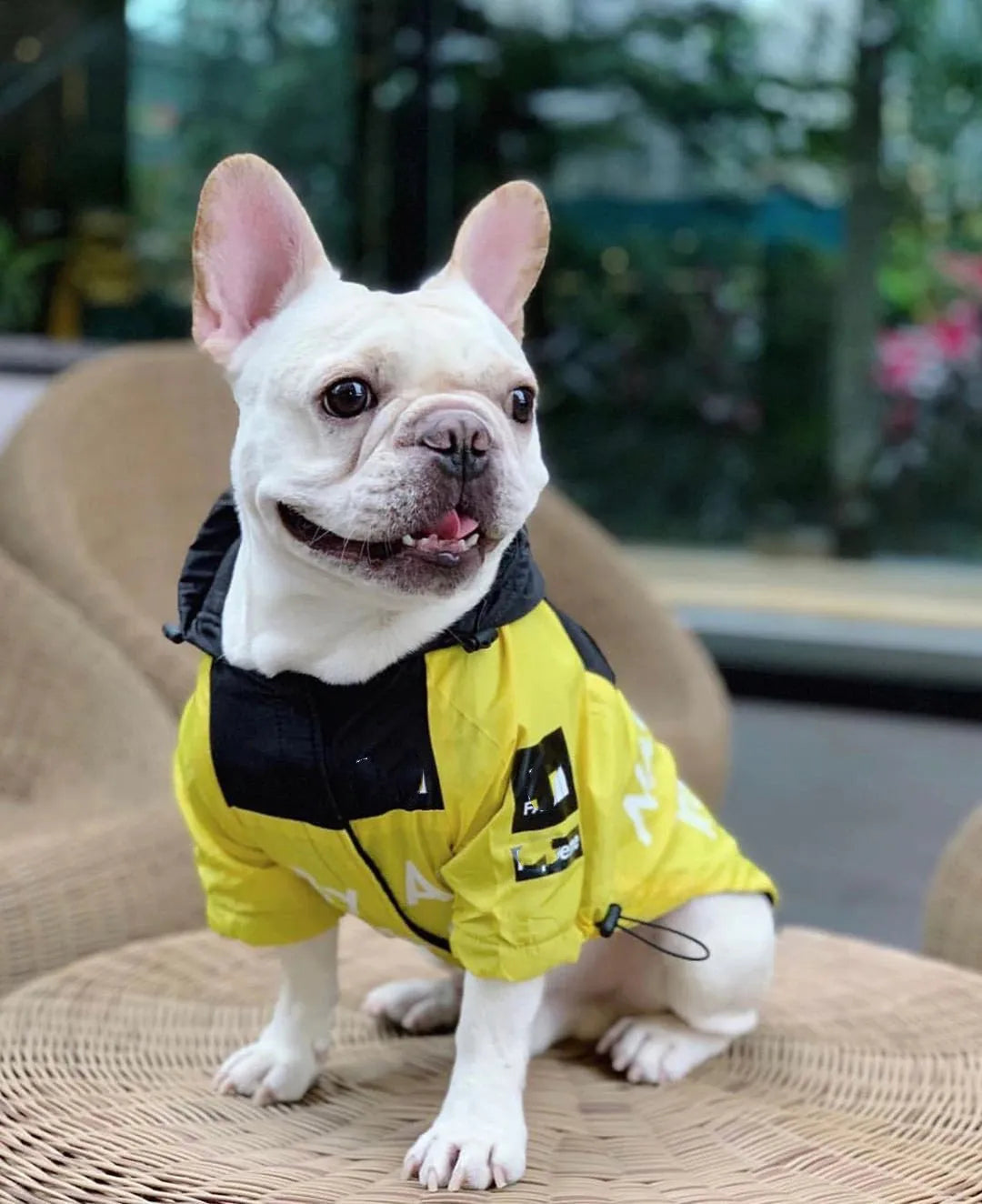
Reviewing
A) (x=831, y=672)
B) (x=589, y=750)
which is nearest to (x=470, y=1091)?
(x=589, y=750)

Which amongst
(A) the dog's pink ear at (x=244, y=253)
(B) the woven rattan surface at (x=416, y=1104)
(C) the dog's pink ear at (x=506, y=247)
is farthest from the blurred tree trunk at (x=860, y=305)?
(A) the dog's pink ear at (x=244, y=253)

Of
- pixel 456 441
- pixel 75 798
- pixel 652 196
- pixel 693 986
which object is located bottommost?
pixel 75 798

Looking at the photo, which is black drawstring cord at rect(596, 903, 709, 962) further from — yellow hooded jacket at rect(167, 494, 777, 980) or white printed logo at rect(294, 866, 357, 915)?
white printed logo at rect(294, 866, 357, 915)

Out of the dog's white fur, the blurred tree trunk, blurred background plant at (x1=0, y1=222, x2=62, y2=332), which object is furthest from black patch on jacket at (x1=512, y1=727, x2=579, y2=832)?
the blurred tree trunk

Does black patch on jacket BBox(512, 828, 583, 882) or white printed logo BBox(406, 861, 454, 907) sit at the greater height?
black patch on jacket BBox(512, 828, 583, 882)

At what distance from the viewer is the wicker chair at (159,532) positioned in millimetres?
1837

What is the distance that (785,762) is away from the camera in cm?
357

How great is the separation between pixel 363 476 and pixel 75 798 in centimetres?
84

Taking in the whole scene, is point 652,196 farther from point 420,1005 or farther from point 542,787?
point 542,787

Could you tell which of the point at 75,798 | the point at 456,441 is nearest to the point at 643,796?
the point at 456,441

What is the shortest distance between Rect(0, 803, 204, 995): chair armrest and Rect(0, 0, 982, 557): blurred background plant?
3.12 metres

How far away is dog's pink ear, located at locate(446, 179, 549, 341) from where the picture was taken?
42.3 inches

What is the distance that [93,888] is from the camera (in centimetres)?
137

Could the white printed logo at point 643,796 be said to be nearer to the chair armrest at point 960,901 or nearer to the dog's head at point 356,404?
the dog's head at point 356,404
